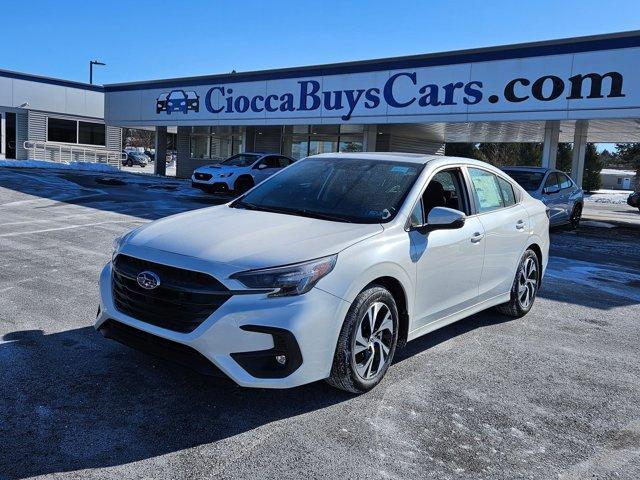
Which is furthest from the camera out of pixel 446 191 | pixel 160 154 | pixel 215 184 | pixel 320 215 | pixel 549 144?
pixel 160 154

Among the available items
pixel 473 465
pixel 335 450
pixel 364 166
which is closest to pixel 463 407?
pixel 473 465

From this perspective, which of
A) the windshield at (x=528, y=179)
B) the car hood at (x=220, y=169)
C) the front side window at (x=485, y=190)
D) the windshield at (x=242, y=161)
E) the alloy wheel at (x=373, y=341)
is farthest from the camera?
the windshield at (x=242, y=161)

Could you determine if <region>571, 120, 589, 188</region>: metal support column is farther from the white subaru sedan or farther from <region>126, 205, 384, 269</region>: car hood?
<region>126, 205, 384, 269</region>: car hood

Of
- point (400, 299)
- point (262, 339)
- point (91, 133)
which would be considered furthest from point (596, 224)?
point (91, 133)

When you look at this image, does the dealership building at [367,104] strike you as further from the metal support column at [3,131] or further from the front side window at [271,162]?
the front side window at [271,162]

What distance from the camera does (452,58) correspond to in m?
17.6

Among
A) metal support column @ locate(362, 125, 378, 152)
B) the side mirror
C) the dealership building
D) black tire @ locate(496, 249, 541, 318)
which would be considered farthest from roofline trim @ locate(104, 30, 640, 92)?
the side mirror

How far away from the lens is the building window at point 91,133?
35.0m

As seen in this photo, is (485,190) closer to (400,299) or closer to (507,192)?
(507,192)

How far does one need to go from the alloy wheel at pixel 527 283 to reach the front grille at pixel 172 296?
11.8 feet

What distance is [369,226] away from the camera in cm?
398

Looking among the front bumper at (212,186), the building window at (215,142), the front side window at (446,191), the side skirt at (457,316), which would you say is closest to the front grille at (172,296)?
the side skirt at (457,316)

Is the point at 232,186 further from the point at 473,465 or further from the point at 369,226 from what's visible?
the point at 473,465

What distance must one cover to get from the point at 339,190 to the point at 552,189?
9.89m
